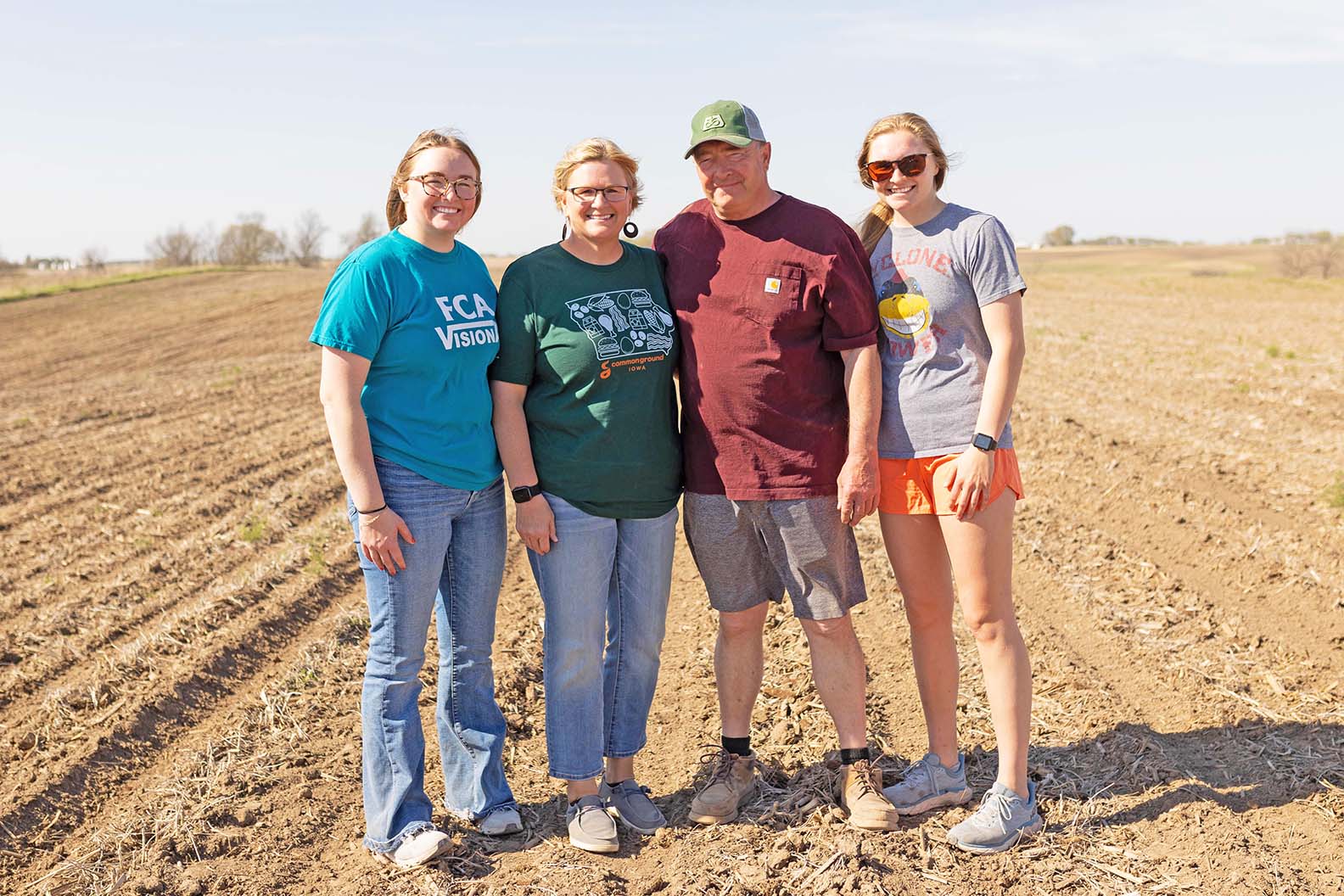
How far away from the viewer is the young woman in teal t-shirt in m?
3.26

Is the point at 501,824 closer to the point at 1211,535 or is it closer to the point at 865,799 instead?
the point at 865,799

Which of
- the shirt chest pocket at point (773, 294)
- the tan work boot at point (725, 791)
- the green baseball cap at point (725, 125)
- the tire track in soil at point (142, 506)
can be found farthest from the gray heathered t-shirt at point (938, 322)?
the tire track in soil at point (142, 506)

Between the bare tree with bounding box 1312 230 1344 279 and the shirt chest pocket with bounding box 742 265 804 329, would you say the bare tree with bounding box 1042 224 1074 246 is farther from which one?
the shirt chest pocket with bounding box 742 265 804 329

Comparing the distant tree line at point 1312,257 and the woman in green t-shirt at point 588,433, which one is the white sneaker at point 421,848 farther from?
the distant tree line at point 1312,257

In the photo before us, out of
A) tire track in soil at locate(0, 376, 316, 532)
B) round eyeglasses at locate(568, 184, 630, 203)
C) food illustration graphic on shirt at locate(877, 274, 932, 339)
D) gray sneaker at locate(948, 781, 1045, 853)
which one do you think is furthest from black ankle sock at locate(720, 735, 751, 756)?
tire track in soil at locate(0, 376, 316, 532)

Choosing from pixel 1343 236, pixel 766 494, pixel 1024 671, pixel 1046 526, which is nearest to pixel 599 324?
pixel 766 494

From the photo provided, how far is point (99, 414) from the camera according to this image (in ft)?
44.6

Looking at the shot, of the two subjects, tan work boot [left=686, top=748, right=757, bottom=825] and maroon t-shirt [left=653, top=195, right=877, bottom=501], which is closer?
maroon t-shirt [left=653, top=195, right=877, bottom=501]

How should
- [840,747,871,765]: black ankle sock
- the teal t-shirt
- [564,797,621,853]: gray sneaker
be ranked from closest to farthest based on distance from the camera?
1. the teal t-shirt
2. [564,797,621,853]: gray sneaker
3. [840,747,871,765]: black ankle sock

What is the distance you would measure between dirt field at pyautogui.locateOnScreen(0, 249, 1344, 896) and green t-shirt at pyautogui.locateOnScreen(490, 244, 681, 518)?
1.30 m

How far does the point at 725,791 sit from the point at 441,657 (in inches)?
44.2

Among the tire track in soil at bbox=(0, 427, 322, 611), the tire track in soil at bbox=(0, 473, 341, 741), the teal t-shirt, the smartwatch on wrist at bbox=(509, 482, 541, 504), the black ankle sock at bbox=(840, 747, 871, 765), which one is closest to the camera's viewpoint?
the teal t-shirt

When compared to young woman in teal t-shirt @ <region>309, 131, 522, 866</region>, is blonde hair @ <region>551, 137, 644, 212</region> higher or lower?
higher

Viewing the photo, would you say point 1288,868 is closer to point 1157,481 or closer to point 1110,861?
point 1110,861
